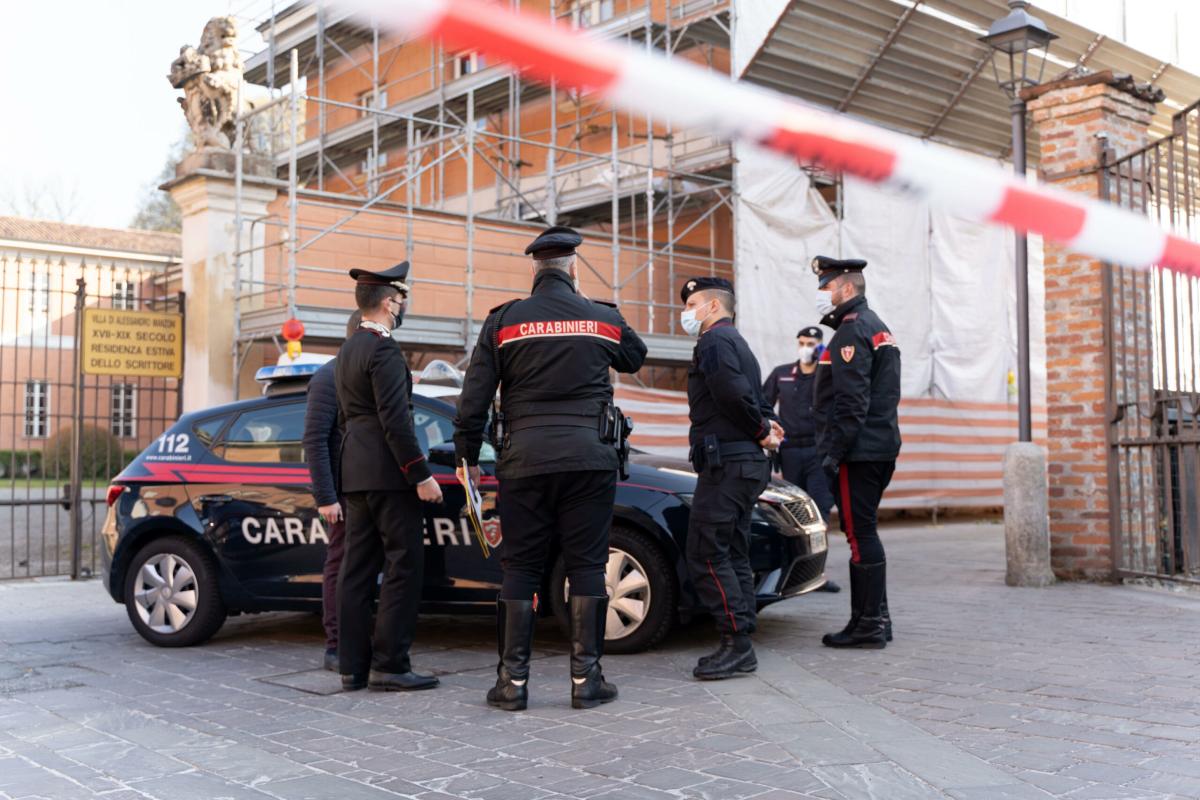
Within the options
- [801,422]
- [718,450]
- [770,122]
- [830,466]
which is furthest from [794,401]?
[770,122]

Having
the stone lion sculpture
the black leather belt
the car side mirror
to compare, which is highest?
the stone lion sculpture

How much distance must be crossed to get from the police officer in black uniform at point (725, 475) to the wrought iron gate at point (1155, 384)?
397cm

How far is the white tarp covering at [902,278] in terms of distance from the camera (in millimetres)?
15773

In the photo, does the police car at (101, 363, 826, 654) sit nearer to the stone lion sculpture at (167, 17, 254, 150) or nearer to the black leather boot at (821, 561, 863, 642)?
the black leather boot at (821, 561, 863, 642)

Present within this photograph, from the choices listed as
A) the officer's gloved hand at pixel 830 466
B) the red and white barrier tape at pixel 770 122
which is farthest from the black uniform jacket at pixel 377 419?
the red and white barrier tape at pixel 770 122

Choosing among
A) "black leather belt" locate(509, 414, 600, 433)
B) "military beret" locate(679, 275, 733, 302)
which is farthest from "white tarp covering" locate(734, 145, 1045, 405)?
"black leather belt" locate(509, 414, 600, 433)

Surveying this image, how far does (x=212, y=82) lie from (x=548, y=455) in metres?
8.68

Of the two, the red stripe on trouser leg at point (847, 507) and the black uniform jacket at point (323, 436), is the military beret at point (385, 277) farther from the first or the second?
the red stripe on trouser leg at point (847, 507)

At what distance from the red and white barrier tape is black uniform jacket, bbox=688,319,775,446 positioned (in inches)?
126

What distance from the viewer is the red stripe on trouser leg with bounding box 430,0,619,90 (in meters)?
1.60

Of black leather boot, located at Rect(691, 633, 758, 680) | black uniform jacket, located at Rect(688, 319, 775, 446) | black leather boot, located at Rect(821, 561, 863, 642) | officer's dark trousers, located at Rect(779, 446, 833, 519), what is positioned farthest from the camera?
officer's dark trousers, located at Rect(779, 446, 833, 519)

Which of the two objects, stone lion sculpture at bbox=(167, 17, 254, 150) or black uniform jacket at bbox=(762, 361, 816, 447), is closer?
black uniform jacket at bbox=(762, 361, 816, 447)

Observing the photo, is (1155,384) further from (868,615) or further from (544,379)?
(544,379)

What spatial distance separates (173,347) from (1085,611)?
821 centimetres
